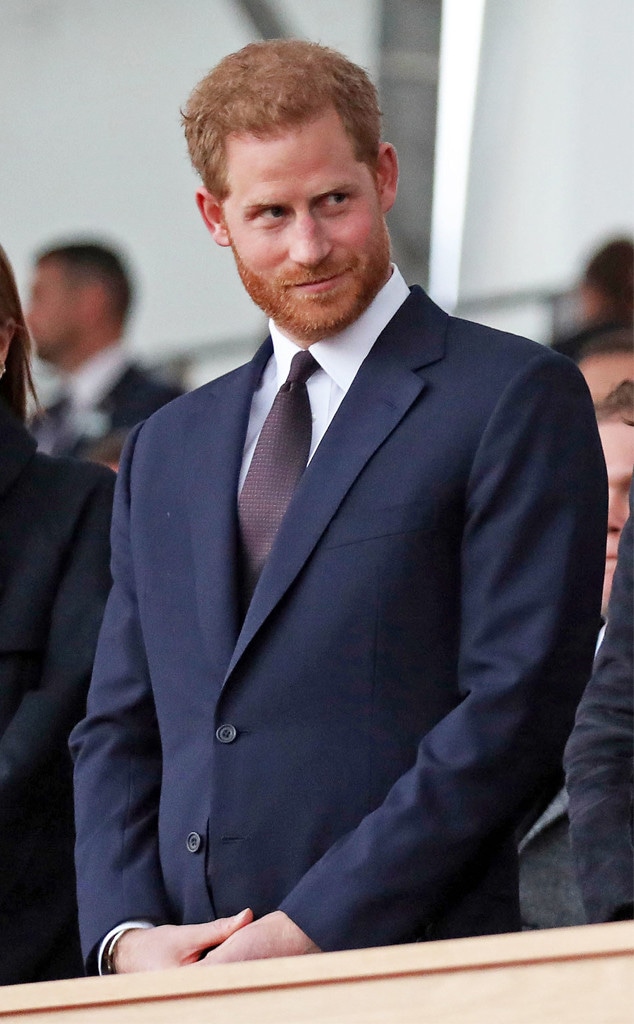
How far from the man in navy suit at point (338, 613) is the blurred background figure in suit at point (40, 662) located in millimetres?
187

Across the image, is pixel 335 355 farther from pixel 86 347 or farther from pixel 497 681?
pixel 86 347

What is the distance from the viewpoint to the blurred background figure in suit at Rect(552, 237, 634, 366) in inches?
128

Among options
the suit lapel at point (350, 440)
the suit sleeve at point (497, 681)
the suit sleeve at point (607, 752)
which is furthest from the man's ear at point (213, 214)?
the suit sleeve at point (607, 752)

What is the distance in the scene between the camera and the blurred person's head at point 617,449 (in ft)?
7.65

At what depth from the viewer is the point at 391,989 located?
4.58 feet

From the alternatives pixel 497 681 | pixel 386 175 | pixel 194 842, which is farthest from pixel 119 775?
pixel 386 175

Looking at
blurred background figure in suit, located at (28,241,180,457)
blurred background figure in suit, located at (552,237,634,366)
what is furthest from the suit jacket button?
blurred background figure in suit, located at (552,237,634,366)

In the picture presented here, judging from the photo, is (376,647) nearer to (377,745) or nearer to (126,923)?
(377,745)

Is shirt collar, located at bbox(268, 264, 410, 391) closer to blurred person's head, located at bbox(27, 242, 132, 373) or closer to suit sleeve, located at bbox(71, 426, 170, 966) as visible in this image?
suit sleeve, located at bbox(71, 426, 170, 966)

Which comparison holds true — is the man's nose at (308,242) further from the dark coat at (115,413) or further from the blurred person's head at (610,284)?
the blurred person's head at (610,284)

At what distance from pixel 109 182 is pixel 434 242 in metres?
1.73

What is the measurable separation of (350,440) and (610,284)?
1856 millimetres

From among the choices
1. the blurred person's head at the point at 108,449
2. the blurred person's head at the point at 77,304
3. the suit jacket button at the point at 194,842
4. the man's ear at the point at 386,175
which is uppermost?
the man's ear at the point at 386,175

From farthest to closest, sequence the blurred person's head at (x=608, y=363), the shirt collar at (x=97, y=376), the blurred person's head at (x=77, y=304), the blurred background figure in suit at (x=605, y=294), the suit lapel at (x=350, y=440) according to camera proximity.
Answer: the blurred person's head at (x=77, y=304)
the shirt collar at (x=97, y=376)
the blurred background figure in suit at (x=605, y=294)
the blurred person's head at (x=608, y=363)
the suit lapel at (x=350, y=440)
